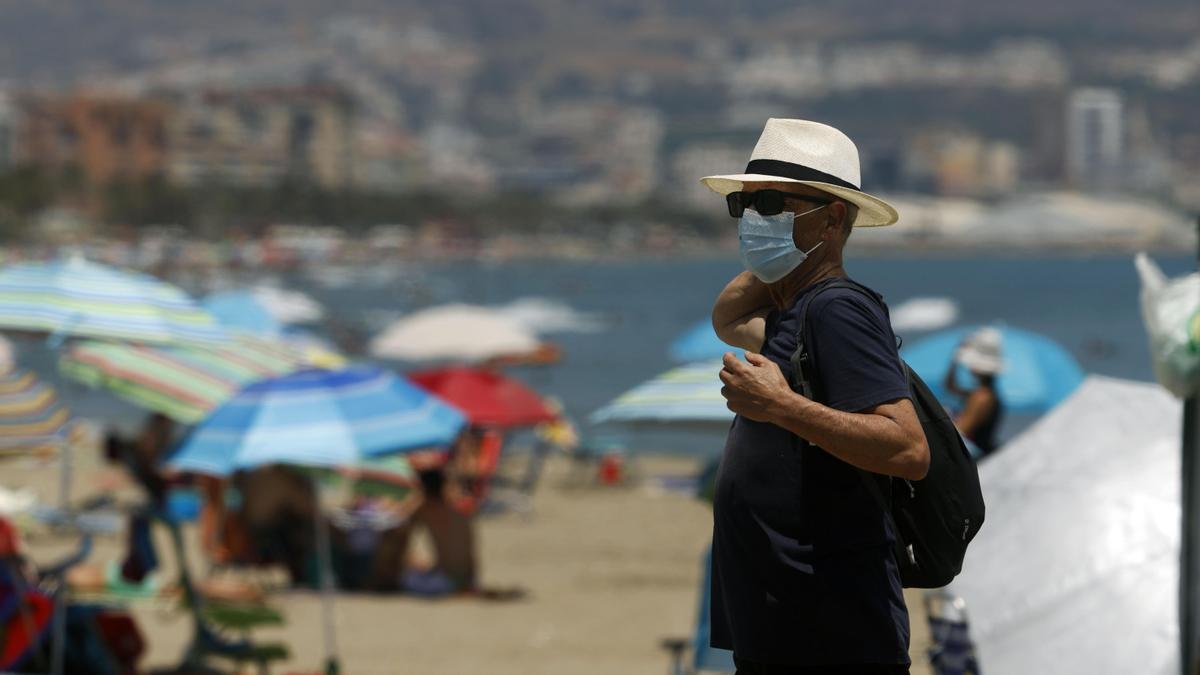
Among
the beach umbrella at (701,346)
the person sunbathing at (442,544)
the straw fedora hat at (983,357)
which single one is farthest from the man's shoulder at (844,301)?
the person sunbathing at (442,544)

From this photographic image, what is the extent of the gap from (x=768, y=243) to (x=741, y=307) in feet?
0.83

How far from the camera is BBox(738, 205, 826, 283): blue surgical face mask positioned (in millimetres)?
2400

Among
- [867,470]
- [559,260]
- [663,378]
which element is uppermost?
[867,470]

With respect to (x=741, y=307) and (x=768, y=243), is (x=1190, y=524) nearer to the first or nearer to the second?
(x=741, y=307)

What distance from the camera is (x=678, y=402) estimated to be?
16.9ft

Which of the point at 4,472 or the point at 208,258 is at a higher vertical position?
the point at 4,472

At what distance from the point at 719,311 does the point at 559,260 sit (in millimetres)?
170939

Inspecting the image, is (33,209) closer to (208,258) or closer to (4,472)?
(208,258)

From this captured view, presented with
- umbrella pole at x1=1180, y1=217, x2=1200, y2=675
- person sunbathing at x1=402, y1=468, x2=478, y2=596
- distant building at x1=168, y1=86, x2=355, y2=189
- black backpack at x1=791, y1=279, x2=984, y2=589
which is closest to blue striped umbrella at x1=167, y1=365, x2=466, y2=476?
person sunbathing at x1=402, y1=468, x2=478, y2=596

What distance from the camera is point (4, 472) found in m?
15.7

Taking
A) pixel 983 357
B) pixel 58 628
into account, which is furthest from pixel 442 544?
pixel 58 628

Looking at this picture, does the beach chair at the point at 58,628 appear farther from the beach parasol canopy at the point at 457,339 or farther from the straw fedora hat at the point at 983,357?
the beach parasol canopy at the point at 457,339

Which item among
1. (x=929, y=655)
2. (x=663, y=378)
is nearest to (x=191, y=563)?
(x=663, y=378)

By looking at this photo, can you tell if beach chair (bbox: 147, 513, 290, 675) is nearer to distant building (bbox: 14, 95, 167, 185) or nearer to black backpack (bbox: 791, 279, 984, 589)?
black backpack (bbox: 791, 279, 984, 589)
